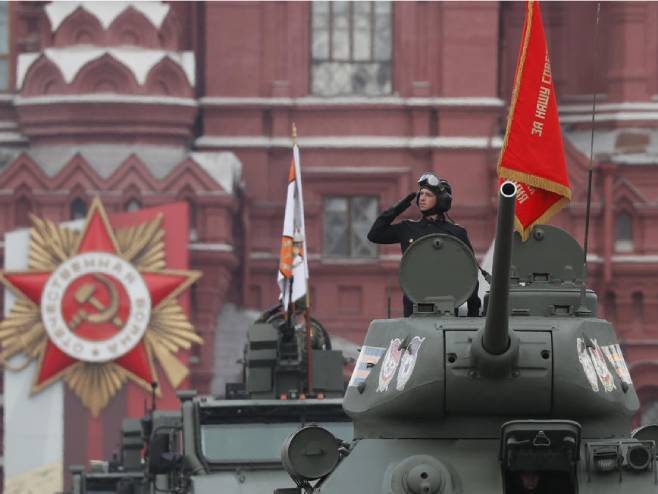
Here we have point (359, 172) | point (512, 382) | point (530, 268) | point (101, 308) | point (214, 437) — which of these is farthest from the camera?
point (359, 172)

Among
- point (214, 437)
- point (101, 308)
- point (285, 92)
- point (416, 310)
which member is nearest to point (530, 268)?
point (416, 310)

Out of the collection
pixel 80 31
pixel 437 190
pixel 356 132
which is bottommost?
pixel 437 190

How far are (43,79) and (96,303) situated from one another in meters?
3.44

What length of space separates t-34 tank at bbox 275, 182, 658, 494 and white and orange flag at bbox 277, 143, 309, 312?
9.82m

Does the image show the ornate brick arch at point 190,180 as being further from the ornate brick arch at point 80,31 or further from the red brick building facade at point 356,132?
the ornate brick arch at point 80,31

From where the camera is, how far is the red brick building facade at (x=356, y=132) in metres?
38.2

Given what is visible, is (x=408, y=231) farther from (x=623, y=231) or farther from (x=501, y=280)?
(x=623, y=231)

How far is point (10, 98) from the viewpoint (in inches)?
1539

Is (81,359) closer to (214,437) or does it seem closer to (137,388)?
(137,388)

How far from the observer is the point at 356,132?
128 ft

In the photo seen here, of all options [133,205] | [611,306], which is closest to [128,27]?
[133,205]

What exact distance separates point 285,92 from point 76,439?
6021 millimetres

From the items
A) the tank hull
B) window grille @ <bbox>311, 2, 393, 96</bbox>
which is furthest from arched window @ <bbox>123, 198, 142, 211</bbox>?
the tank hull

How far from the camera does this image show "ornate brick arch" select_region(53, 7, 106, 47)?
36.9 meters
